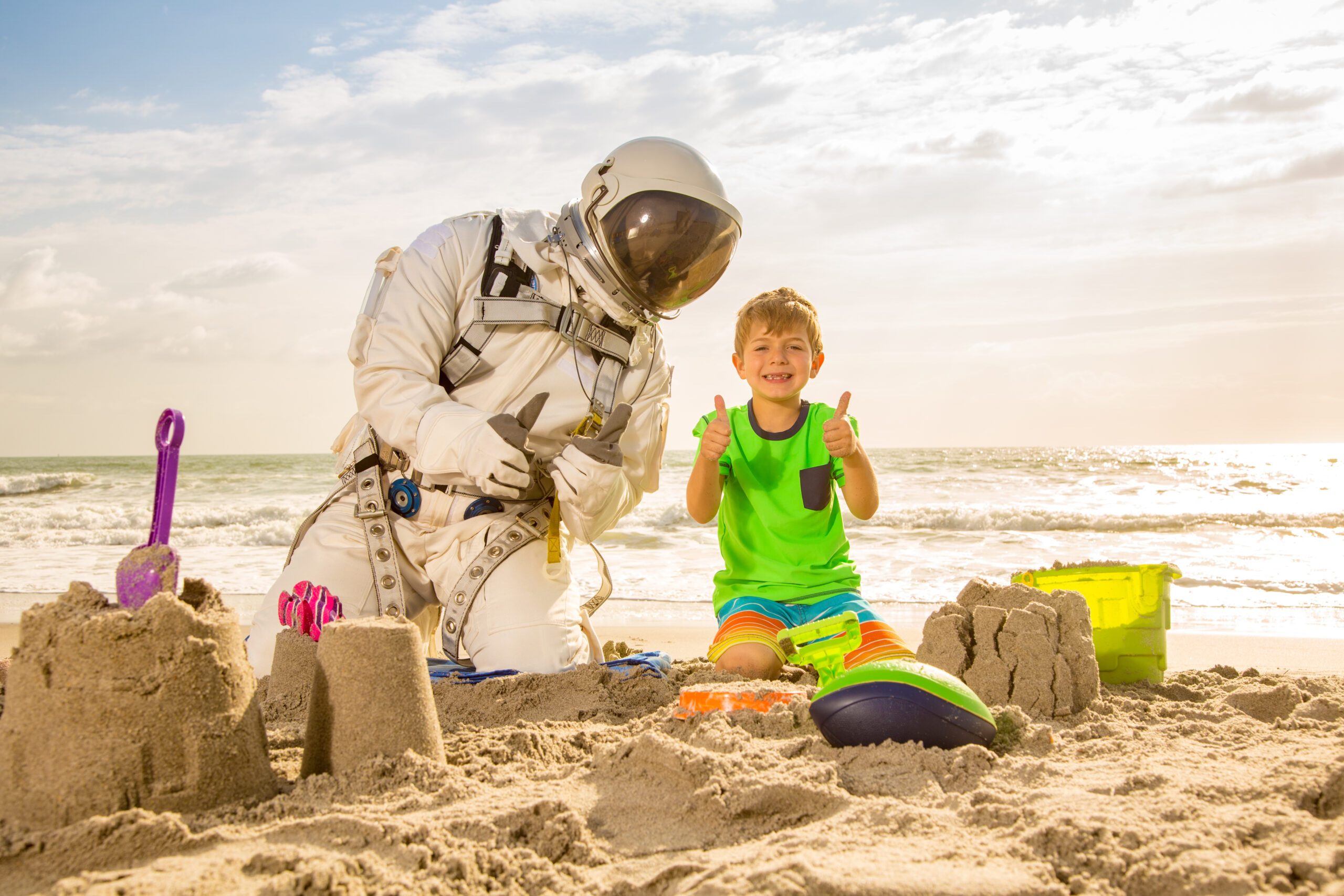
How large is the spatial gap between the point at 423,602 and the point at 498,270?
1.32 m

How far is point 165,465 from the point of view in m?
1.69

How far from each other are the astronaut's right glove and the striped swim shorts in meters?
0.91

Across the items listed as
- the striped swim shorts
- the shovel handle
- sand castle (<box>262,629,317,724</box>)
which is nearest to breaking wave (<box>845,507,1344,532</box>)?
the striped swim shorts

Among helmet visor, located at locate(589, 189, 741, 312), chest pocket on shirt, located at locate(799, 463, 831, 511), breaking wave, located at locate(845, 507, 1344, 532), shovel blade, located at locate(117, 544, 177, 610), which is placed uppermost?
helmet visor, located at locate(589, 189, 741, 312)

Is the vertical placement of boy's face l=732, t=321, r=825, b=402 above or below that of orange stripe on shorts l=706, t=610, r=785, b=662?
above

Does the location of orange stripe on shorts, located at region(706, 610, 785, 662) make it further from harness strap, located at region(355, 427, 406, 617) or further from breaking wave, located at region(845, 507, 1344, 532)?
breaking wave, located at region(845, 507, 1344, 532)

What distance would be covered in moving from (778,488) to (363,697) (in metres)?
1.92

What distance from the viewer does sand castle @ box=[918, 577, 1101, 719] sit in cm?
255

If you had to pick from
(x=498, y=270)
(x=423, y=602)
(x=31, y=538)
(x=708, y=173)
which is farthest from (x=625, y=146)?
(x=31, y=538)

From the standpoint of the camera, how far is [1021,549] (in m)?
7.97

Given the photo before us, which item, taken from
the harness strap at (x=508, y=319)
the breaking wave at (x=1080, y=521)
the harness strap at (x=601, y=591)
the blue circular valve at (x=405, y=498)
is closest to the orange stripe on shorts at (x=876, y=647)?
the harness strap at (x=601, y=591)

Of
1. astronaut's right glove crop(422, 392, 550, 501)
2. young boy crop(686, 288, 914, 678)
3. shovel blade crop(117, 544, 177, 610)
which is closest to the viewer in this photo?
shovel blade crop(117, 544, 177, 610)

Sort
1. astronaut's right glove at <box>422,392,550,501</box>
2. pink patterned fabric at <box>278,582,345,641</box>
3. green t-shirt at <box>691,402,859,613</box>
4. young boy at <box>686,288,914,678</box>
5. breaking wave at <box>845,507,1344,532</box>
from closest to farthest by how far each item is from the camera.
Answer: astronaut's right glove at <box>422,392,550,501</box>
pink patterned fabric at <box>278,582,345,641</box>
young boy at <box>686,288,914,678</box>
green t-shirt at <box>691,402,859,613</box>
breaking wave at <box>845,507,1344,532</box>

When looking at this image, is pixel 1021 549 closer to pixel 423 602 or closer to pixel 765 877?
pixel 423 602
